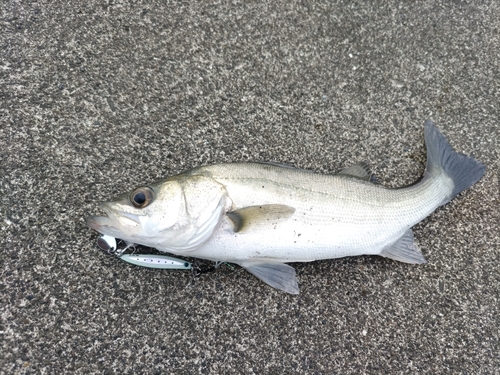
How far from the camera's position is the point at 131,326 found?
1915 mm

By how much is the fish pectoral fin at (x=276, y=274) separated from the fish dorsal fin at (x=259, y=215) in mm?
272

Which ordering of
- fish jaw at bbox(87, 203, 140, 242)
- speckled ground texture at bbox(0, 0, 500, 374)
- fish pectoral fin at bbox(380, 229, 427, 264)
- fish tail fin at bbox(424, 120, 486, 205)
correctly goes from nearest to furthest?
fish jaw at bbox(87, 203, 140, 242) < speckled ground texture at bbox(0, 0, 500, 374) < fish pectoral fin at bbox(380, 229, 427, 264) < fish tail fin at bbox(424, 120, 486, 205)

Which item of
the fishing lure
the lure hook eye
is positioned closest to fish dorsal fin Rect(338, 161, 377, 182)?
the fishing lure

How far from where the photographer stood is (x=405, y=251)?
2.16m

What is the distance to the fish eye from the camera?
1742 millimetres

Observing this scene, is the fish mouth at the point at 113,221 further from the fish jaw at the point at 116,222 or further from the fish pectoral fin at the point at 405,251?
the fish pectoral fin at the point at 405,251

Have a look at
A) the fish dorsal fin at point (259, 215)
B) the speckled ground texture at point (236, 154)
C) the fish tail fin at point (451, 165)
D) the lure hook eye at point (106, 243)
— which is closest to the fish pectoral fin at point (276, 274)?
the speckled ground texture at point (236, 154)

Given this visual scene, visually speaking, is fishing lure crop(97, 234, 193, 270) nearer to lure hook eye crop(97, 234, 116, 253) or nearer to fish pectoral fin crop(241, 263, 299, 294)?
lure hook eye crop(97, 234, 116, 253)

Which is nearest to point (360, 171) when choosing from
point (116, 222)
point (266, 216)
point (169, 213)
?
point (266, 216)

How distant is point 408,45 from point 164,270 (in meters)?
2.45

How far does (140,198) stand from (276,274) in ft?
2.78

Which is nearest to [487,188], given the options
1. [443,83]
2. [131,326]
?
[443,83]

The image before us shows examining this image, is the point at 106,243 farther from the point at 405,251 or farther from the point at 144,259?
the point at 405,251

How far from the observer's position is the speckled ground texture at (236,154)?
6.32ft
